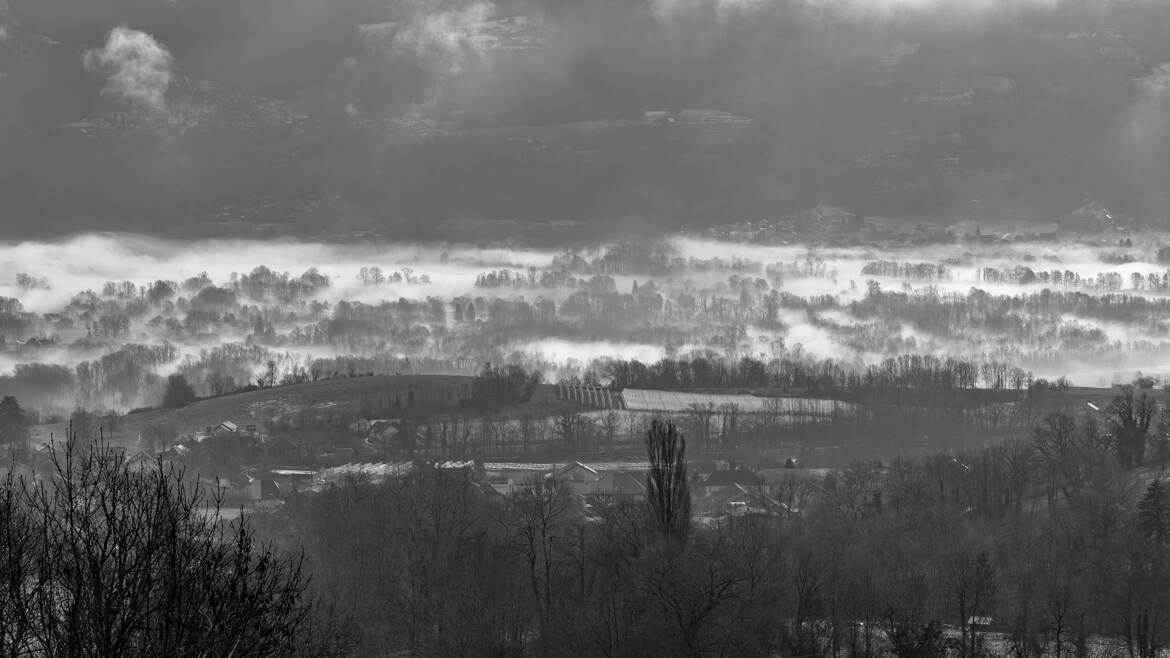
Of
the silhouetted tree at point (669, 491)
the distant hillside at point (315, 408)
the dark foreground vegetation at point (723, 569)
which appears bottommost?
the dark foreground vegetation at point (723, 569)

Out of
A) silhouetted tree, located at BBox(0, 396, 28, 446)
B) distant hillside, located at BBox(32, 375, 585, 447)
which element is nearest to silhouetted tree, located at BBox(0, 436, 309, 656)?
silhouetted tree, located at BBox(0, 396, 28, 446)

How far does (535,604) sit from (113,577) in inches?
2046

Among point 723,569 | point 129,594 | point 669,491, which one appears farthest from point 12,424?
point 129,594

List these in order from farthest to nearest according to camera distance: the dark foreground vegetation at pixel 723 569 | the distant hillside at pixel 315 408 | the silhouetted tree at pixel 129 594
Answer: the distant hillside at pixel 315 408
the dark foreground vegetation at pixel 723 569
the silhouetted tree at pixel 129 594

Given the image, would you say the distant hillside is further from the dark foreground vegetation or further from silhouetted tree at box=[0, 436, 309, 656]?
silhouetted tree at box=[0, 436, 309, 656]

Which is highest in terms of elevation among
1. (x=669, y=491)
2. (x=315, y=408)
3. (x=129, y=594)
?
(x=315, y=408)

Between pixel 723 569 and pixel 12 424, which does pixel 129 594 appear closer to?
pixel 723 569

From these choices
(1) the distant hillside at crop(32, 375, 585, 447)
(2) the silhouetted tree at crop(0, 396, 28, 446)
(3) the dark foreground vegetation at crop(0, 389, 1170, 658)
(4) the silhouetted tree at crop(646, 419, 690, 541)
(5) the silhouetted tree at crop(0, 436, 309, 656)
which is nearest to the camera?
(5) the silhouetted tree at crop(0, 436, 309, 656)

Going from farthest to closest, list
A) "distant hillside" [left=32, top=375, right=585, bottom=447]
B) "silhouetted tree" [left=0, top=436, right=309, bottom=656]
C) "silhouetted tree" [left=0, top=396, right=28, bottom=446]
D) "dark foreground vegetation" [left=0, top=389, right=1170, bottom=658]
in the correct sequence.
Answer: "distant hillside" [left=32, top=375, right=585, bottom=447] → "silhouetted tree" [left=0, top=396, right=28, bottom=446] → "dark foreground vegetation" [left=0, top=389, right=1170, bottom=658] → "silhouetted tree" [left=0, top=436, right=309, bottom=656]

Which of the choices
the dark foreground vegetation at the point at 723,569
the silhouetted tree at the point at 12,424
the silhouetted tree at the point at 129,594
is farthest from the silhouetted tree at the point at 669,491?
the silhouetted tree at the point at 12,424

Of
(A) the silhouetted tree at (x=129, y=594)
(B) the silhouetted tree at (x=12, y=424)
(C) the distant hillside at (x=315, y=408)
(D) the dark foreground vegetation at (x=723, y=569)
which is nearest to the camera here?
(A) the silhouetted tree at (x=129, y=594)

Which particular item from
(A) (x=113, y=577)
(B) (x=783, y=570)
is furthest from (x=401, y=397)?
(A) (x=113, y=577)

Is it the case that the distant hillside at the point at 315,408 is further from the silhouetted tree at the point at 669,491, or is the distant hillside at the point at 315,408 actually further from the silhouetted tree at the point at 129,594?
the silhouetted tree at the point at 129,594

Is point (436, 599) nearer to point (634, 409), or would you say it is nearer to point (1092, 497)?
point (1092, 497)
